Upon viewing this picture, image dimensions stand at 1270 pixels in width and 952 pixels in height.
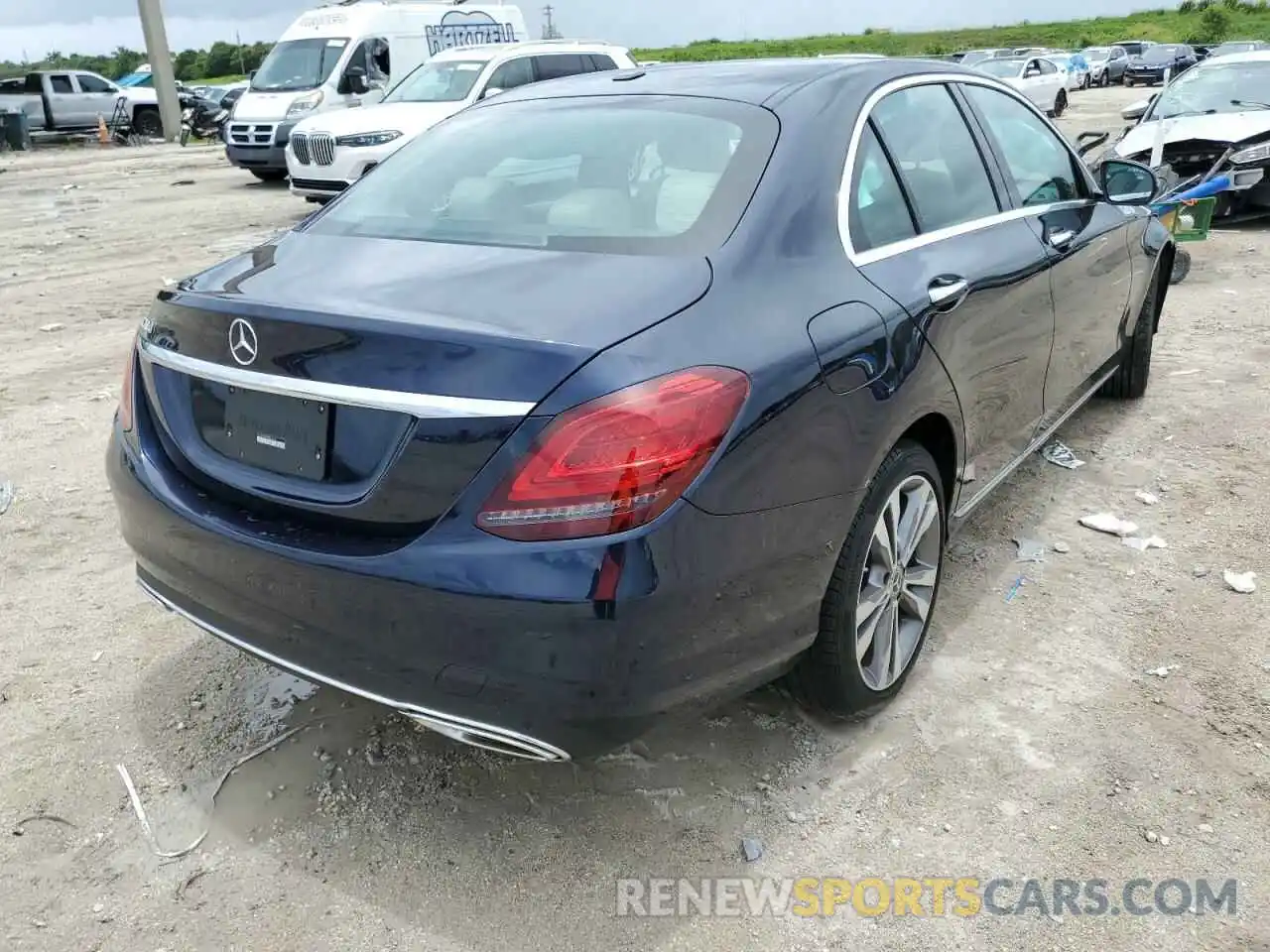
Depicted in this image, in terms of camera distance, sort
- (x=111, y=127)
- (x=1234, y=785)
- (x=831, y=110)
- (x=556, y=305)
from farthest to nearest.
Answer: (x=111, y=127) < (x=831, y=110) < (x=1234, y=785) < (x=556, y=305)

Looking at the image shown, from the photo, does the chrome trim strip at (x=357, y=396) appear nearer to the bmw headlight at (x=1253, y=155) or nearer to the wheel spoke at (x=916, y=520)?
the wheel spoke at (x=916, y=520)

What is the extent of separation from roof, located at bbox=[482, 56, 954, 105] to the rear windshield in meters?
0.07

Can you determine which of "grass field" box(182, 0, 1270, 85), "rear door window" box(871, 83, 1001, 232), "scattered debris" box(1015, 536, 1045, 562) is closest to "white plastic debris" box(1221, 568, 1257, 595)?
"scattered debris" box(1015, 536, 1045, 562)

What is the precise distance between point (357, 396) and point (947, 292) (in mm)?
1610

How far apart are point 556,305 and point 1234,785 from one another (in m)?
2.03

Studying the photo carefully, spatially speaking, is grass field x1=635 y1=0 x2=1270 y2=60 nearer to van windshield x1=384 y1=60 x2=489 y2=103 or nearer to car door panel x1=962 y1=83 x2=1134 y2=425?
van windshield x1=384 y1=60 x2=489 y2=103

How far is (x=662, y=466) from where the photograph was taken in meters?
1.98

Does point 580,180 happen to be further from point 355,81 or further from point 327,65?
point 327,65

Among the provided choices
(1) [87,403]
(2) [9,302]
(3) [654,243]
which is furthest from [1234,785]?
(2) [9,302]

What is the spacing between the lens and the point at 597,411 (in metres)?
1.95

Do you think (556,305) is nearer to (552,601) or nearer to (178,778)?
(552,601)

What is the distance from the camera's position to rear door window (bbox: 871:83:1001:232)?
302 cm

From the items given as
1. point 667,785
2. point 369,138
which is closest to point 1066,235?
point 667,785

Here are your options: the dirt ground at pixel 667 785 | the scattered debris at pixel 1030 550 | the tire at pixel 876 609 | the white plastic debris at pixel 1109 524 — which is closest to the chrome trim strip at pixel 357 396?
the dirt ground at pixel 667 785
